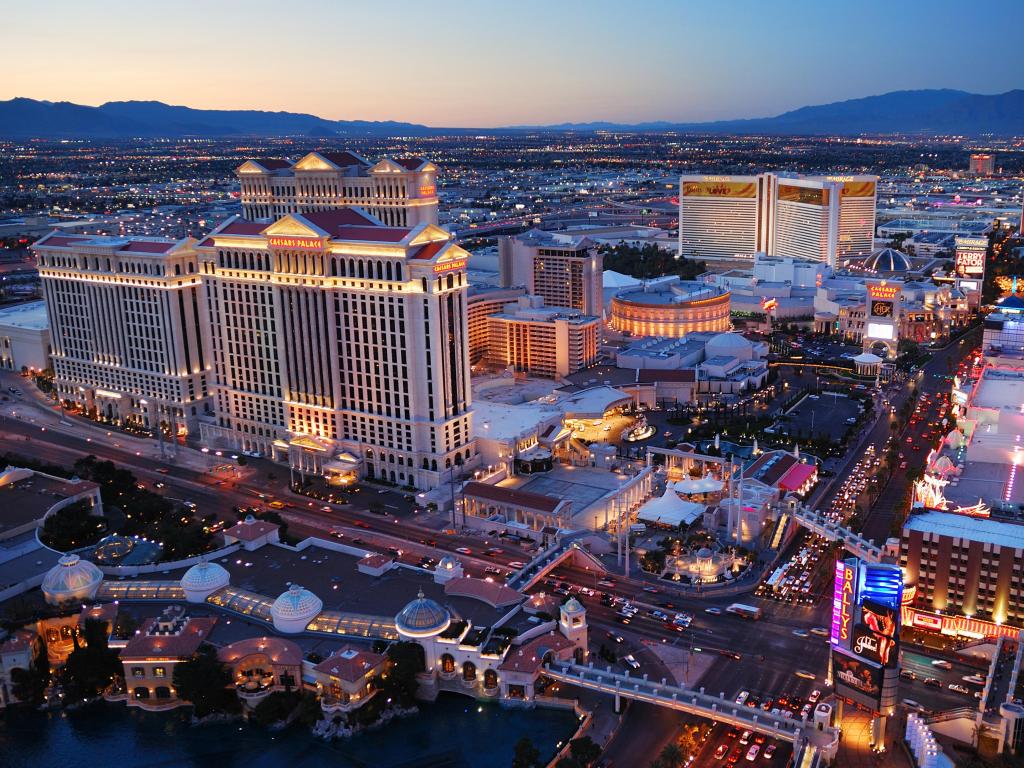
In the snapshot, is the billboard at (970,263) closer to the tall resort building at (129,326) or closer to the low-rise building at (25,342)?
the tall resort building at (129,326)

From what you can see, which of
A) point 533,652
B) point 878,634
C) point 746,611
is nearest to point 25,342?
point 533,652

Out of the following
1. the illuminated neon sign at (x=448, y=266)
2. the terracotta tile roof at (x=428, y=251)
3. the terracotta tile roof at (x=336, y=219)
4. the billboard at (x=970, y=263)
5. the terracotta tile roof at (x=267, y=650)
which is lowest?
the terracotta tile roof at (x=267, y=650)

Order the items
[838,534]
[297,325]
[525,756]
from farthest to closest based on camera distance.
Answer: [297,325]
[838,534]
[525,756]

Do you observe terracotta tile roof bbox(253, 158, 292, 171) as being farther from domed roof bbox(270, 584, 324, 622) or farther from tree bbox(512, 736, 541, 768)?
tree bbox(512, 736, 541, 768)

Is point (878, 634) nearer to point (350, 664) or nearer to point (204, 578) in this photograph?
point (350, 664)

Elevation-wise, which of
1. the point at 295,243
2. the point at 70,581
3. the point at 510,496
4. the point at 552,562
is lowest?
the point at 552,562

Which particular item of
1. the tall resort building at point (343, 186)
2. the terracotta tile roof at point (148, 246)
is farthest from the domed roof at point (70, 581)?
the tall resort building at point (343, 186)

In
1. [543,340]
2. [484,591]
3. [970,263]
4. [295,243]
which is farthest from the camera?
[970,263]
